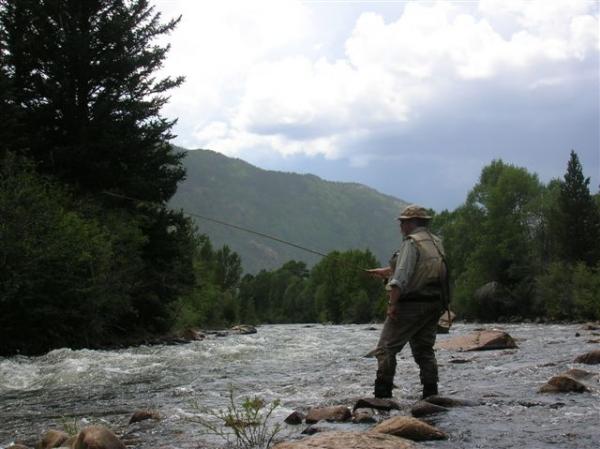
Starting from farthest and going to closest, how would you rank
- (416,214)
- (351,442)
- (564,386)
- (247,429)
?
1. (564,386)
2. (416,214)
3. (247,429)
4. (351,442)

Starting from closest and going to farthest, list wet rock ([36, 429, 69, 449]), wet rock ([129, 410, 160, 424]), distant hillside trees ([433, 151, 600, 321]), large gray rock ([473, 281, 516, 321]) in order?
wet rock ([36, 429, 69, 449]) < wet rock ([129, 410, 160, 424]) < distant hillside trees ([433, 151, 600, 321]) < large gray rock ([473, 281, 516, 321])

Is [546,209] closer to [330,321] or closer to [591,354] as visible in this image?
[330,321]

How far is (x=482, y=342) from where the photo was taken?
54.5 feet

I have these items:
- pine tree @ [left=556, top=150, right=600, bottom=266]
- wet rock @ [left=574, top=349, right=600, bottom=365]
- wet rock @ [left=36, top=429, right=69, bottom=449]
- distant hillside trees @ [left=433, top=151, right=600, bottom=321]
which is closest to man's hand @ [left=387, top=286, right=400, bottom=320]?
wet rock @ [left=36, top=429, right=69, bottom=449]

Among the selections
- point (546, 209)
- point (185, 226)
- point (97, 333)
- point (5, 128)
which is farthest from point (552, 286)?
point (5, 128)

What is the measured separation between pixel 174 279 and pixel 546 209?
4695 centimetres

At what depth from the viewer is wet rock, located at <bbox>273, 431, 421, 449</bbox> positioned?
5223mm

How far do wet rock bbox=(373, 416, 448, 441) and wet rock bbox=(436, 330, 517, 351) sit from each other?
10.2m

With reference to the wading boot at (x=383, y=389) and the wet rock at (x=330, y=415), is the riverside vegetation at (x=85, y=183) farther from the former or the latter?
the wet rock at (x=330, y=415)

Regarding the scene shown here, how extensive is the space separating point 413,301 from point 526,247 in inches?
2343

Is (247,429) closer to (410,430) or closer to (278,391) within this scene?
(410,430)

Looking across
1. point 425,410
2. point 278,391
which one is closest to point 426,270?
point 425,410

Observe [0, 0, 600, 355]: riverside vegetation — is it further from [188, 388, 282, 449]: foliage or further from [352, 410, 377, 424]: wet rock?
[188, 388, 282, 449]: foliage

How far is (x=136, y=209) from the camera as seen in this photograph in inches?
1006
